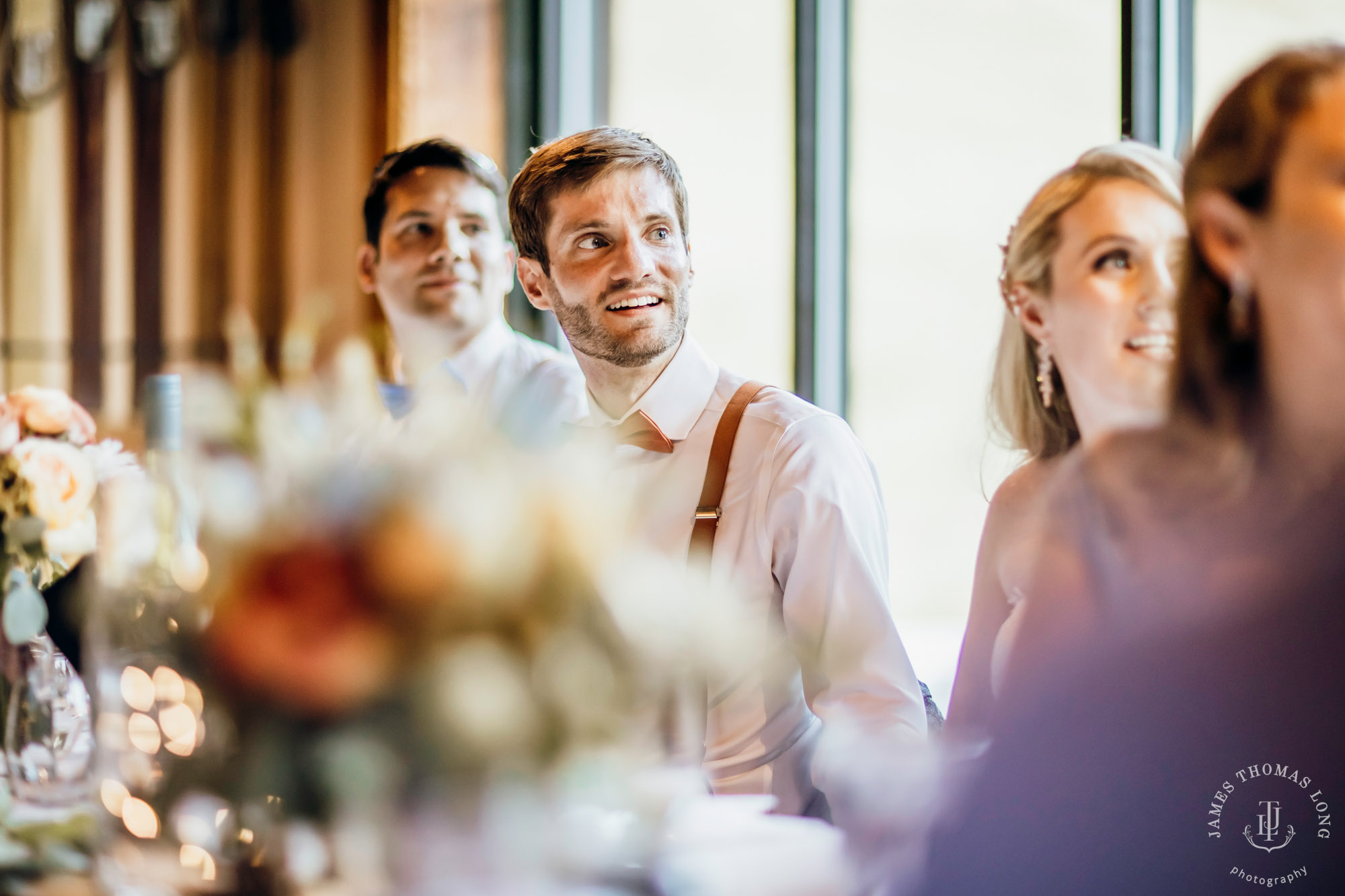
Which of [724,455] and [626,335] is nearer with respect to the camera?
[724,455]

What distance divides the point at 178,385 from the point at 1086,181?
101 cm

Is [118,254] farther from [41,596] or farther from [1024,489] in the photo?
[1024,489]

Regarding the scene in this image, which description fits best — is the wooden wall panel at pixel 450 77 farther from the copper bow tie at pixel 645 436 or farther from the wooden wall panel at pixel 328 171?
the copper bow tie at pixel 645 436

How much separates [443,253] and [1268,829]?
76.3 inches

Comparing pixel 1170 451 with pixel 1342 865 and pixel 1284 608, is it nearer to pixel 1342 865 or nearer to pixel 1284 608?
pixel 1284 608

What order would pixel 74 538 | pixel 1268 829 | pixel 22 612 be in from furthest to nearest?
pixel 74 538
pixel 22 612
pixel 1268 829

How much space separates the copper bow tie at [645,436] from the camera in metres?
1.56

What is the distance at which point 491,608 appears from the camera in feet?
1.80

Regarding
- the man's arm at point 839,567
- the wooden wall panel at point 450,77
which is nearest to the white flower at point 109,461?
the man's arm at point 839,567

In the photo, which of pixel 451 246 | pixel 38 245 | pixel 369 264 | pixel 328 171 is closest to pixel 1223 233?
pixel 451 246

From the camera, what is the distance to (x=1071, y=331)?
126cm

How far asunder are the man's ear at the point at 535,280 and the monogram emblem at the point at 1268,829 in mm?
1266

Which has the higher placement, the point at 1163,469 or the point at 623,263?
the point at 623,263

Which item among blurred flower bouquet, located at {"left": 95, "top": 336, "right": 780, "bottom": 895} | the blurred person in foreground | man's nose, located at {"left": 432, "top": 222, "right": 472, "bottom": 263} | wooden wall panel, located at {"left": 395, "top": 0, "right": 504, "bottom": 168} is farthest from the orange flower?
wooden wall panel, located at {"left": 395, "top": 0, "right": 504, "bottom": 168}
